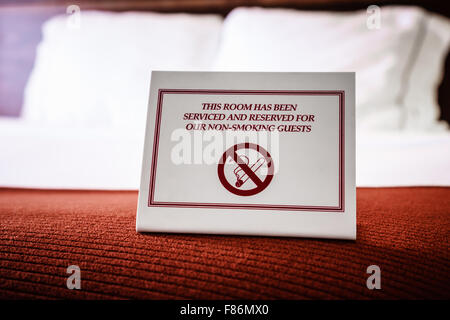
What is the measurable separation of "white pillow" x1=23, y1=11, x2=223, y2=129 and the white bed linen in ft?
1.20

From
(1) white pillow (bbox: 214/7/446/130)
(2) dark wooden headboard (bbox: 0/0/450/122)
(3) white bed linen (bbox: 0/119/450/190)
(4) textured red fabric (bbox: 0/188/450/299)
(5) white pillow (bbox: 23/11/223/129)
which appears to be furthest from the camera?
(2) dark wooden headboard (bbox: 0/0/450/122)

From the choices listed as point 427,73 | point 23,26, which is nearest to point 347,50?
point 427,73

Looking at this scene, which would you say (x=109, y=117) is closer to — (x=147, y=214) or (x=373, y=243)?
(x=147, y=214)

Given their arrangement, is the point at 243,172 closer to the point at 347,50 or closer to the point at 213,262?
the point at 213,262

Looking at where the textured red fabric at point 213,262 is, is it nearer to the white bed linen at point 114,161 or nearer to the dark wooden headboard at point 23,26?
the white bed linen at point 114,161

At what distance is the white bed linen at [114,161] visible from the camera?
729mm

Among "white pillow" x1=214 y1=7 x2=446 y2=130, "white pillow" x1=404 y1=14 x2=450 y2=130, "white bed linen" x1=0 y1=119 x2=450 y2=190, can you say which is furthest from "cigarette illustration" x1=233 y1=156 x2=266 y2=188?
"white pillow" x1=404 y1=14 x2=450 y2=130

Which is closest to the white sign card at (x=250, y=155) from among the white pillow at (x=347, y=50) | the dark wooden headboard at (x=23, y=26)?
the white pillow at (x=347, y=50)

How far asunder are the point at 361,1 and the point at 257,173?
156 centimetres

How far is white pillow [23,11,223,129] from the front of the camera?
4.12ft

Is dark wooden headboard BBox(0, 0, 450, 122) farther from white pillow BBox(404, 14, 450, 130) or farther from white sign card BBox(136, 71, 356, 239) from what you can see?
white sign card BBox(136, 71, 356, 239)

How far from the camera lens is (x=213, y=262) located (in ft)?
1.22

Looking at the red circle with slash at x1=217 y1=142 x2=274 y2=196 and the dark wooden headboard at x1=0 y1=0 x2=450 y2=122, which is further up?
the dark wooden headboard at x1=0 y1=0 x2=450 y2=122

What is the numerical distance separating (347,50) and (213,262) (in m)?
1.12
